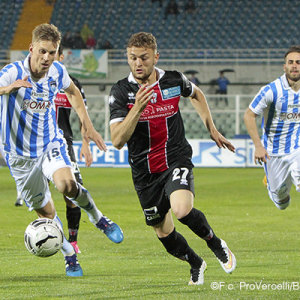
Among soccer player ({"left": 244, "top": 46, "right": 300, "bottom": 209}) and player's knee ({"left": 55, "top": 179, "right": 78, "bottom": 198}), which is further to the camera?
soccer player ({"left": 244, "top": 46, "right": 300, "bottom": 209})

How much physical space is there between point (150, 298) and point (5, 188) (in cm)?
1119

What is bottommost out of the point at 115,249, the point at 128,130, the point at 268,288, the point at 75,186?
the point at 115,249

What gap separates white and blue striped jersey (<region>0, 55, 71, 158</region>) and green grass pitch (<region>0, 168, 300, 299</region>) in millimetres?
1144

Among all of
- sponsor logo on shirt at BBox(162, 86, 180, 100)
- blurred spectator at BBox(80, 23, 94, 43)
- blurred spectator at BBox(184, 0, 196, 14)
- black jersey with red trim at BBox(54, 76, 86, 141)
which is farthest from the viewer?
blurred spectator at BBox(184, 0, 196, 14)

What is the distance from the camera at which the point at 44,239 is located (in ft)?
18.8

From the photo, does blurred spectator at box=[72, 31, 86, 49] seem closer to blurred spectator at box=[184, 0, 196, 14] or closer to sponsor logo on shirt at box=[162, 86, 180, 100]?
blurred spectator at box=[184, 0, 196, 14]

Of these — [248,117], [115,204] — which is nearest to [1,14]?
[115,204]

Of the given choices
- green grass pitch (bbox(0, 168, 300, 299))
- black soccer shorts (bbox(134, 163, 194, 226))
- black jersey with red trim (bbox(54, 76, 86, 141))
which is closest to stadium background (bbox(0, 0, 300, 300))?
green grass pitch (bbox(0, 168, 300, 299))

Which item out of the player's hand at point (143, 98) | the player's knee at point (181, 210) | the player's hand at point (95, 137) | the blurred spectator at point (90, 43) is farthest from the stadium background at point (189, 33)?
the player's hand at point (143, 98)

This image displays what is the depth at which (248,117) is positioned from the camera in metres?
8.48

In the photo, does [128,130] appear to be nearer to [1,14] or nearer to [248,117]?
[248,117]

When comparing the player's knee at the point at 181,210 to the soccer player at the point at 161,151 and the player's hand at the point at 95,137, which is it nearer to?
the soccer player at the point at 161,151

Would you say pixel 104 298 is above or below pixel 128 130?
below

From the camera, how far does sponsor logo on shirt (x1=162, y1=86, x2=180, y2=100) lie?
598 centimetres
